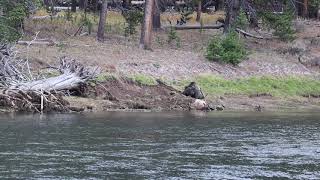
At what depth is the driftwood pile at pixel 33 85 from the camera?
82.5 feet

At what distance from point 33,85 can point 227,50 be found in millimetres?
14724

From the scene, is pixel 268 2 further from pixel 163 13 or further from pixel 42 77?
pixel 42 77

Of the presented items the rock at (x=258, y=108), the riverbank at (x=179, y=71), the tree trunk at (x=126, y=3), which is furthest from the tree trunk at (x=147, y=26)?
the tree trunk at (x=126, y=3)

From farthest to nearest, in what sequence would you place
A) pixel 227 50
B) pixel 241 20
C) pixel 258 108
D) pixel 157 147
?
pixel 241 20, pixel 227 50, pixel 258 108, pixel 157 147

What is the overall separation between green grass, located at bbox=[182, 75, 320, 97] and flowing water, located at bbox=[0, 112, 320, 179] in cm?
725

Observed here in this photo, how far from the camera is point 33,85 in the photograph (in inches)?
1006

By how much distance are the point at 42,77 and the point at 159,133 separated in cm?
848

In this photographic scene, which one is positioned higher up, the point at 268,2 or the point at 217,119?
the point at 268,2

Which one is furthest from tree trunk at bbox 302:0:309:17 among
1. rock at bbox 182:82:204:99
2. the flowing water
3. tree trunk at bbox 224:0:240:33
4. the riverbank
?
the flowing water

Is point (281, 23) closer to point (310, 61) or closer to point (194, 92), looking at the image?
point (310, 61)

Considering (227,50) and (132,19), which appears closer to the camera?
(227,50)

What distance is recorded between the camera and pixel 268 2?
45.3 metres

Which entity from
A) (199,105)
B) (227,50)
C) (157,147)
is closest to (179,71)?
(227,50)

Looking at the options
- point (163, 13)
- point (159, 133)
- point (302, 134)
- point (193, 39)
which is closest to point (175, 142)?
point (159, 133)
